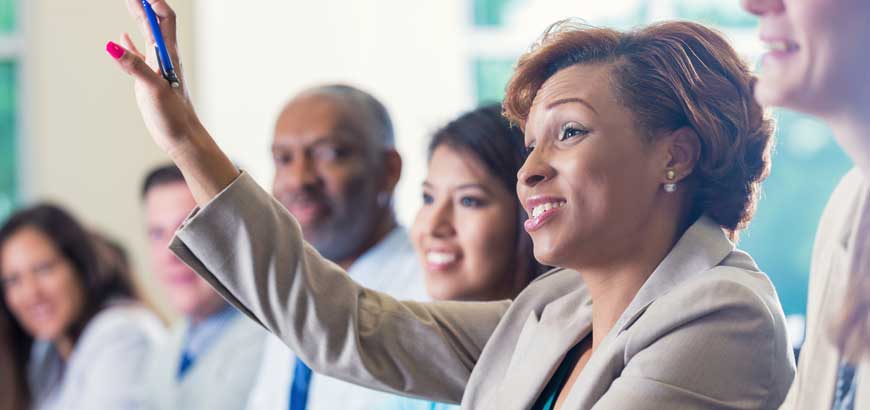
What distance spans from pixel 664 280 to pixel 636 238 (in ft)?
0.26

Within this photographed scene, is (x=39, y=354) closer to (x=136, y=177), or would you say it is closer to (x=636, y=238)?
(x=136, y=177)

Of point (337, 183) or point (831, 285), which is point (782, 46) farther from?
point (337, 183)

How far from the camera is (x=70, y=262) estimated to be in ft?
13.8

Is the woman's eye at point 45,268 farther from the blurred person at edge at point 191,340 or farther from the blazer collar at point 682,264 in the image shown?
the blazer collar at point 682,264

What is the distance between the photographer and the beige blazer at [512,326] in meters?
1.36

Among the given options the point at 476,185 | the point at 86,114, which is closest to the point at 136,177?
the point at 86,114

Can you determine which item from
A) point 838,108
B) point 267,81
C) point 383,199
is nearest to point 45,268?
point 267,81

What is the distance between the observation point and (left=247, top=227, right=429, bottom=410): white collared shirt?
2707mm

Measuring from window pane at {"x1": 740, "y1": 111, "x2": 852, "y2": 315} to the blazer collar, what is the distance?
15.2 ft

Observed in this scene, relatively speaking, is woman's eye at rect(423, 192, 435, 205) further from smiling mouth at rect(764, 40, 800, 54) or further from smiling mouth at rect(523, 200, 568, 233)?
smiling mouth at rect(764, 40, 800, 54)

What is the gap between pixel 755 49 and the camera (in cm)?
604

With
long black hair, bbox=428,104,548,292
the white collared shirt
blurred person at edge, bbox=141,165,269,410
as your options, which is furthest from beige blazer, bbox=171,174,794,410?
blurred person at edge, bbox=141,165,269,410

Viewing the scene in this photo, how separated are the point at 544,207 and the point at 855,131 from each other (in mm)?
480

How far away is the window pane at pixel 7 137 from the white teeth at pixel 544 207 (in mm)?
4859
